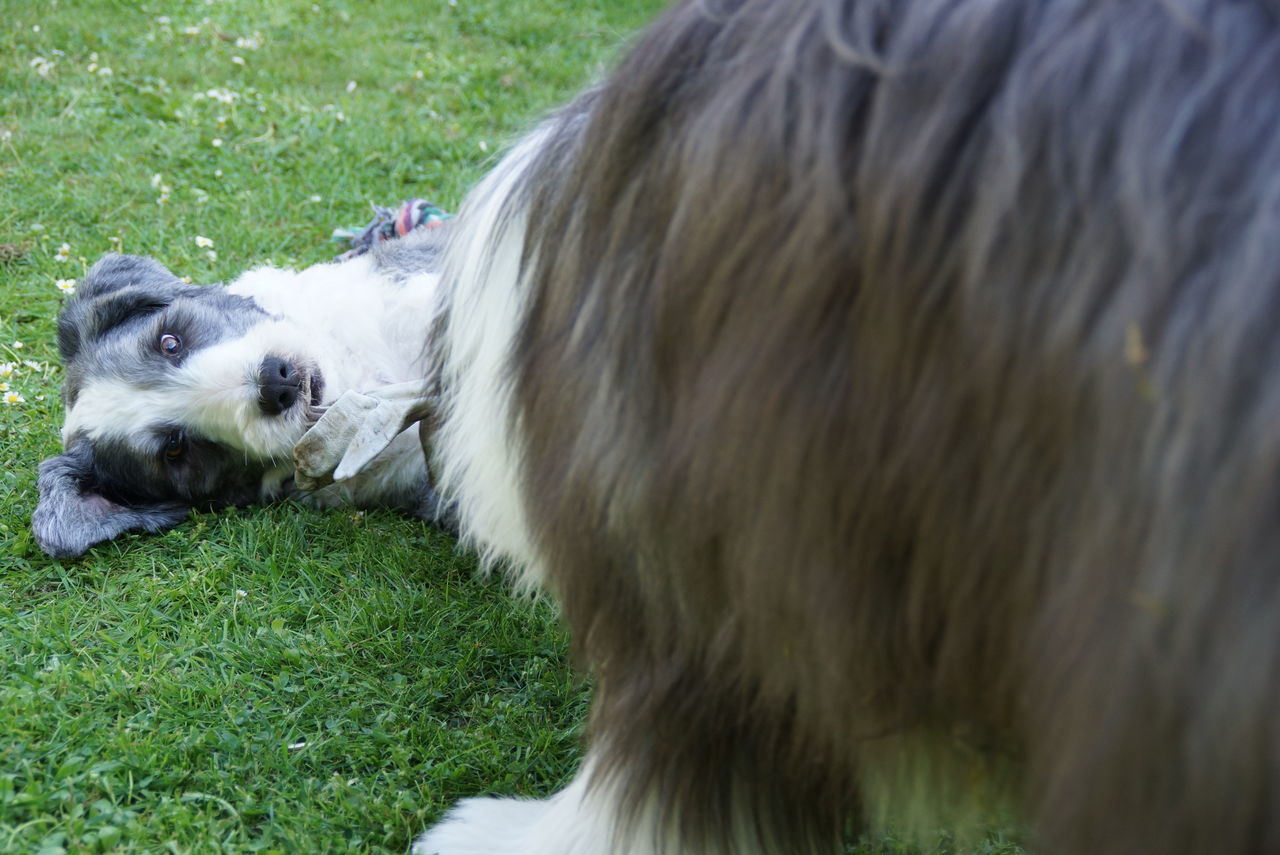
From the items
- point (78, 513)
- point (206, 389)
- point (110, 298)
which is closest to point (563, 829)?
point (78, 513)

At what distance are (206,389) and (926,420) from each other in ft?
8.37

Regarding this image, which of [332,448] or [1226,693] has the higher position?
[1226,693]

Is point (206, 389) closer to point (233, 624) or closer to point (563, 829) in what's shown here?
point (233, 624)

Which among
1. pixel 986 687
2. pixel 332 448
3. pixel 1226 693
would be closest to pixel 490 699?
pixel 332 448

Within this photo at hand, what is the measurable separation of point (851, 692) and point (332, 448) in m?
1.98

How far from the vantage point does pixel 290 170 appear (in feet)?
16.5

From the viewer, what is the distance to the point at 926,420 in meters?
1.27

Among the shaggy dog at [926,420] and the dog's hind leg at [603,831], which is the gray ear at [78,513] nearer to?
the dog's hind leg at [603,831]

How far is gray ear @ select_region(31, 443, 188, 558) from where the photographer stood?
296cm

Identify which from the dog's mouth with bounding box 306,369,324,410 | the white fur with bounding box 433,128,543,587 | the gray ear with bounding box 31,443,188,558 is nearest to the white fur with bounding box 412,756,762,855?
the white fur with bounding box 433,128,543,587

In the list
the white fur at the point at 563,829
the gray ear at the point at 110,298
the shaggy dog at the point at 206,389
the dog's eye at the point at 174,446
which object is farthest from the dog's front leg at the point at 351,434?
the white fur at the point at 563,829

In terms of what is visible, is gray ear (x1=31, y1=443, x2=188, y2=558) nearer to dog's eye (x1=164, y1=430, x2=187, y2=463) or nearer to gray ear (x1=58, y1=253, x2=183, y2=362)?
dog's eye (x1=164, y1=430, x2=187, y2=463)

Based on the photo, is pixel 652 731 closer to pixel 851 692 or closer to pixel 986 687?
pixel 851 692

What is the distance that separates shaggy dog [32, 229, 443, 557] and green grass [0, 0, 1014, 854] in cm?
13
